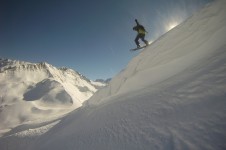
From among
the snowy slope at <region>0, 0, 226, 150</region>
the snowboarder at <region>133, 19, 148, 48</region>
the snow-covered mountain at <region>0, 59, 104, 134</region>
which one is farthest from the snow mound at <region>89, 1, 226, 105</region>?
the snow-covered mountain at <region>0, 59, 104, 134</region>

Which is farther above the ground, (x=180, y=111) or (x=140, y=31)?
(x=140, y=31)

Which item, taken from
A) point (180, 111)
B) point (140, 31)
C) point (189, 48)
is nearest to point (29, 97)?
point (140, 31)

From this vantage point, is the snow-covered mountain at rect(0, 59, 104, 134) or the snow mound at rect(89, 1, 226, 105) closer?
the snow mound at rect(89, 1, 226, 105)

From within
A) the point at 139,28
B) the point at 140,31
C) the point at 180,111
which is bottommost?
the point at 180,111

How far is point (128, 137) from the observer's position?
3115 millimetres

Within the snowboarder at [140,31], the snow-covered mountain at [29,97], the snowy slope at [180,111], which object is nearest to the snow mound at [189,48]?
the snowy slope at [180,111]

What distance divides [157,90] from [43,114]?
A: 114 ft

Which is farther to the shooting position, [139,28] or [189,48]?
[139,28]

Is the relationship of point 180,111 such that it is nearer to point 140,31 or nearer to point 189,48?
point 189,48

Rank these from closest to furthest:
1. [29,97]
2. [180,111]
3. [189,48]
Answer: [180,111] → [189,48] → [29,97]

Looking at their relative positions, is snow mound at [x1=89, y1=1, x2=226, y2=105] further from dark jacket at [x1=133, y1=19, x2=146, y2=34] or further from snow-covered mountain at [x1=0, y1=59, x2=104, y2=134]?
snow-covered mountain at [x1=0, y1=59, x2=104, y2=134]

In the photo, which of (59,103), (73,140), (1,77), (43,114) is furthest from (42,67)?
(73,140)

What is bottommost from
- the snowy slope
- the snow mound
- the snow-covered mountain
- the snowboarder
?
the snowy slope

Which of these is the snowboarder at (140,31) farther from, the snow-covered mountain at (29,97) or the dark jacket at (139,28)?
the snow-covered mountain at (29,97)
